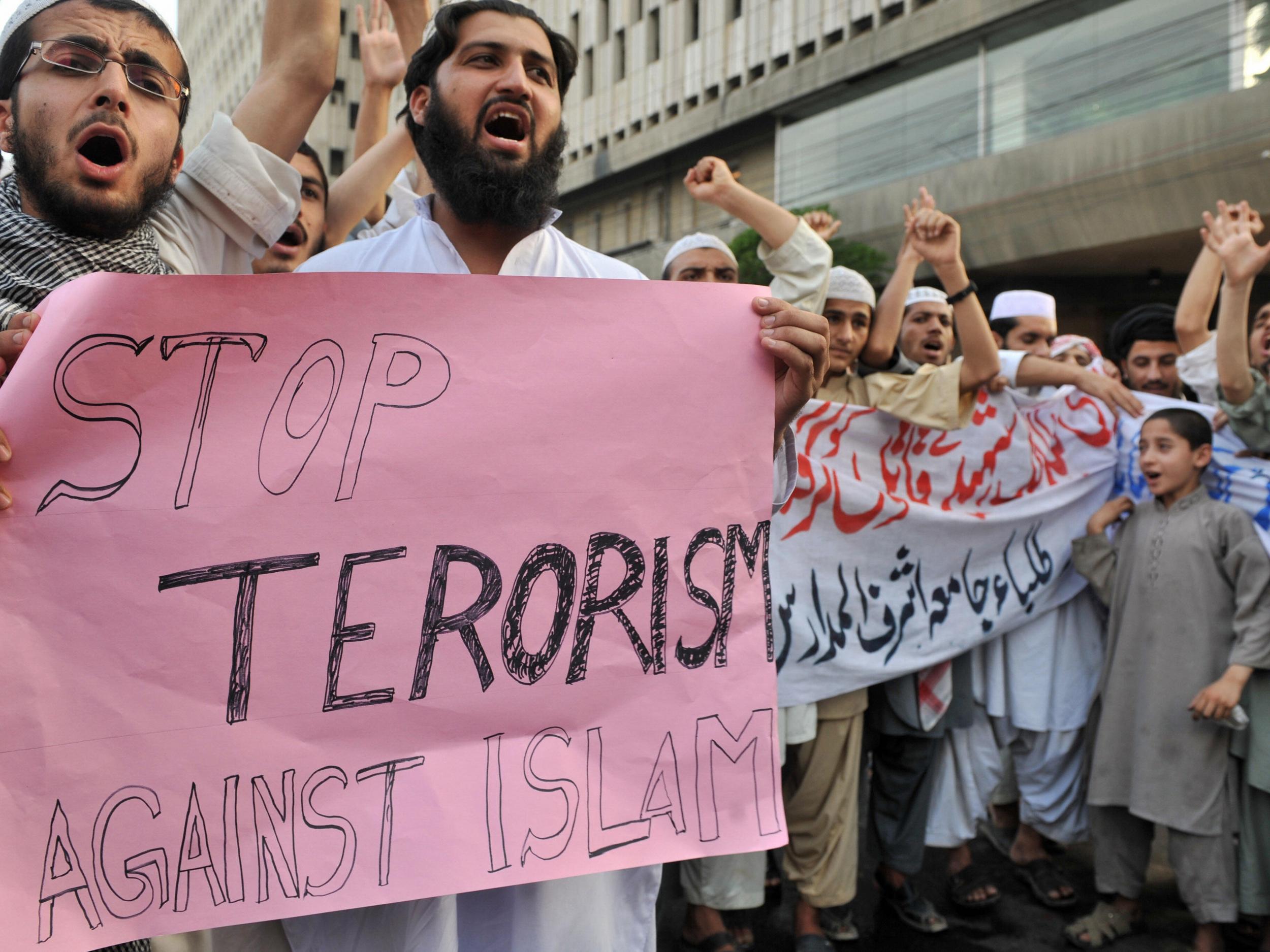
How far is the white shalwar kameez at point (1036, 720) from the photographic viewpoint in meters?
3.66

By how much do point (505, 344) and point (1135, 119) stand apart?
54.5ft

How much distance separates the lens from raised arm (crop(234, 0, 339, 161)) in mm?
1755

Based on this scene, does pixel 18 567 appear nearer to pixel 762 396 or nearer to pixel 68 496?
pixel 68 496

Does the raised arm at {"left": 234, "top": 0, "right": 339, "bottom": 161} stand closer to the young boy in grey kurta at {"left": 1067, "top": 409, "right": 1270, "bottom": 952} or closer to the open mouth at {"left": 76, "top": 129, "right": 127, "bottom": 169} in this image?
the open mouth at {"left": 76, "top": 129, "right": 127, "bottom": 169}

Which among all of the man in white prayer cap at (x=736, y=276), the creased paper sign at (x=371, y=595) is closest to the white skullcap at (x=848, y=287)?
the man in white prayer cap at (x=736, y=276)

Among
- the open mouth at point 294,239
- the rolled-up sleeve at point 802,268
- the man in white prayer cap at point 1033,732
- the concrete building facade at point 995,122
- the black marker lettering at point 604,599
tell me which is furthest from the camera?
the concrete building facade at point 995,122

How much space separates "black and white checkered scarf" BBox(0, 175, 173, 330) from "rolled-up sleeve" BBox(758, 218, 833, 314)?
189 cm

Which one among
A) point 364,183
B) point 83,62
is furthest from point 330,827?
point 364,183

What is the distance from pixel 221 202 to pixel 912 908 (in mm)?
2989

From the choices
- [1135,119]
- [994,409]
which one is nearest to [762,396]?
[994,409]

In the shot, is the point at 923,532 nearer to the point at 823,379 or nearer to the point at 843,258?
the point at 823,379

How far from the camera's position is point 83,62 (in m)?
1.41

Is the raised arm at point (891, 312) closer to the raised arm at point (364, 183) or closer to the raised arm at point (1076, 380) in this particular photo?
the raised arm at point (1076, 380)

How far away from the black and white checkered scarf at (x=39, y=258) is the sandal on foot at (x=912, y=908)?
303cm
